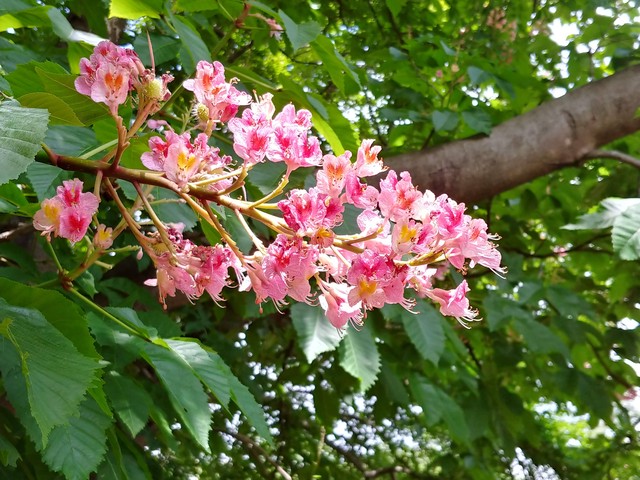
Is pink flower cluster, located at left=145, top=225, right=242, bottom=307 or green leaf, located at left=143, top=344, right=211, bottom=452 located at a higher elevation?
pink flower cluster, located at left=145, top=225, right=242, bottom=307

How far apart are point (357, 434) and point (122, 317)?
8.82ft

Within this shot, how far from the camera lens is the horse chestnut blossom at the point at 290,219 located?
0.74 metres

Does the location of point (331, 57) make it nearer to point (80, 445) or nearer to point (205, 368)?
point (205, 368)

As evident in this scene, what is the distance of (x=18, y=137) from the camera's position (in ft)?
2.18

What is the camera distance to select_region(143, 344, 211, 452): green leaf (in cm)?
103

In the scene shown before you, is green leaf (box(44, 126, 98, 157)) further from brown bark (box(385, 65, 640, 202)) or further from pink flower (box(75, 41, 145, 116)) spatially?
brown bark (box(385, 65, 640, 202))

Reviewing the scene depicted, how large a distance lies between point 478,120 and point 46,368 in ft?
5.45

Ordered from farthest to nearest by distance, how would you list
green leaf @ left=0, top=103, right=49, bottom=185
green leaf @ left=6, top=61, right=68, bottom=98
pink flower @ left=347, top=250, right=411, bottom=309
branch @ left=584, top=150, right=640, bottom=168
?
branch @ left=584, top=150, right=640, bottom=168 < green leaf @ left=6, top=61, right=68, bottom=98 < pink flower @ left=347, top=250, right=411, bottom=309 < green leaf @ left=0, top=103, right=49, bottom=185

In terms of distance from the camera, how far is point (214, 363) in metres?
1.09

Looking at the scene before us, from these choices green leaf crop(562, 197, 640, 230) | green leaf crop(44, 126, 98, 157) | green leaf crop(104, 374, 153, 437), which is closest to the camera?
green leaf crop(44, 126, 98, 157)

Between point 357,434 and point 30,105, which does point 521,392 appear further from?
point 30,105

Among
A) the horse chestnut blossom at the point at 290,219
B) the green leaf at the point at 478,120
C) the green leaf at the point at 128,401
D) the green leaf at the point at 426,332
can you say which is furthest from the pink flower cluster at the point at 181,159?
the green leaf at the point at 478,120

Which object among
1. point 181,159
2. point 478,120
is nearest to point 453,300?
point 181,159

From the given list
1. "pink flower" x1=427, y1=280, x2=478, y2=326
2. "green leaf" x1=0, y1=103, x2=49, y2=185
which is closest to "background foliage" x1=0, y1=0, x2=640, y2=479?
"green leaf" x1=0, y1=103, x2=49, y2=185
